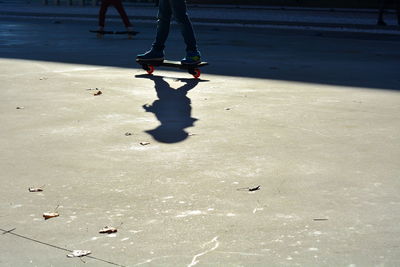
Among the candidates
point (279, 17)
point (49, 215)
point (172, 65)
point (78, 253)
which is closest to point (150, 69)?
point (172, 65)

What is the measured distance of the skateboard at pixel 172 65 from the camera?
9.73m

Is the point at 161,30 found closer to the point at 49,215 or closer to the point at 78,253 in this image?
the point at 49,215

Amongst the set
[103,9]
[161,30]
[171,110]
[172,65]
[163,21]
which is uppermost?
[163,21]

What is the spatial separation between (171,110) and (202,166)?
2295 millimetres

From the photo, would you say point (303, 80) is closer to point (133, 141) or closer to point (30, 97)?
point (30, 97)

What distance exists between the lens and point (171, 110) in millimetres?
7496

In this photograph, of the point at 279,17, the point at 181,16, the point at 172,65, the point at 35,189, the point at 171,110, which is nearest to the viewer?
the point at 35,189

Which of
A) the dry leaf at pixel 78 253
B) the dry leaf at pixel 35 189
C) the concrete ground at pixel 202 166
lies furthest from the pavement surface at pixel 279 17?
the dry leaf at pixel 78 253

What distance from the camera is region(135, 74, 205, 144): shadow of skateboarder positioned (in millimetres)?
6336

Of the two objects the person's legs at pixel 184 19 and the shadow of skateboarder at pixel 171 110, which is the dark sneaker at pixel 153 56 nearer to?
the shadow of skateboarder at pixel 171 110

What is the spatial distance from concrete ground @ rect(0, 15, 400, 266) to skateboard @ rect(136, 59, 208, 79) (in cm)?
14

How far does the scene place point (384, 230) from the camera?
3918 millimetres

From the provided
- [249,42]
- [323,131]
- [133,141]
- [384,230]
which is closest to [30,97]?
[133,141]

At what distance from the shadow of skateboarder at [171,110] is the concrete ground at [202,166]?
0.02 meters
